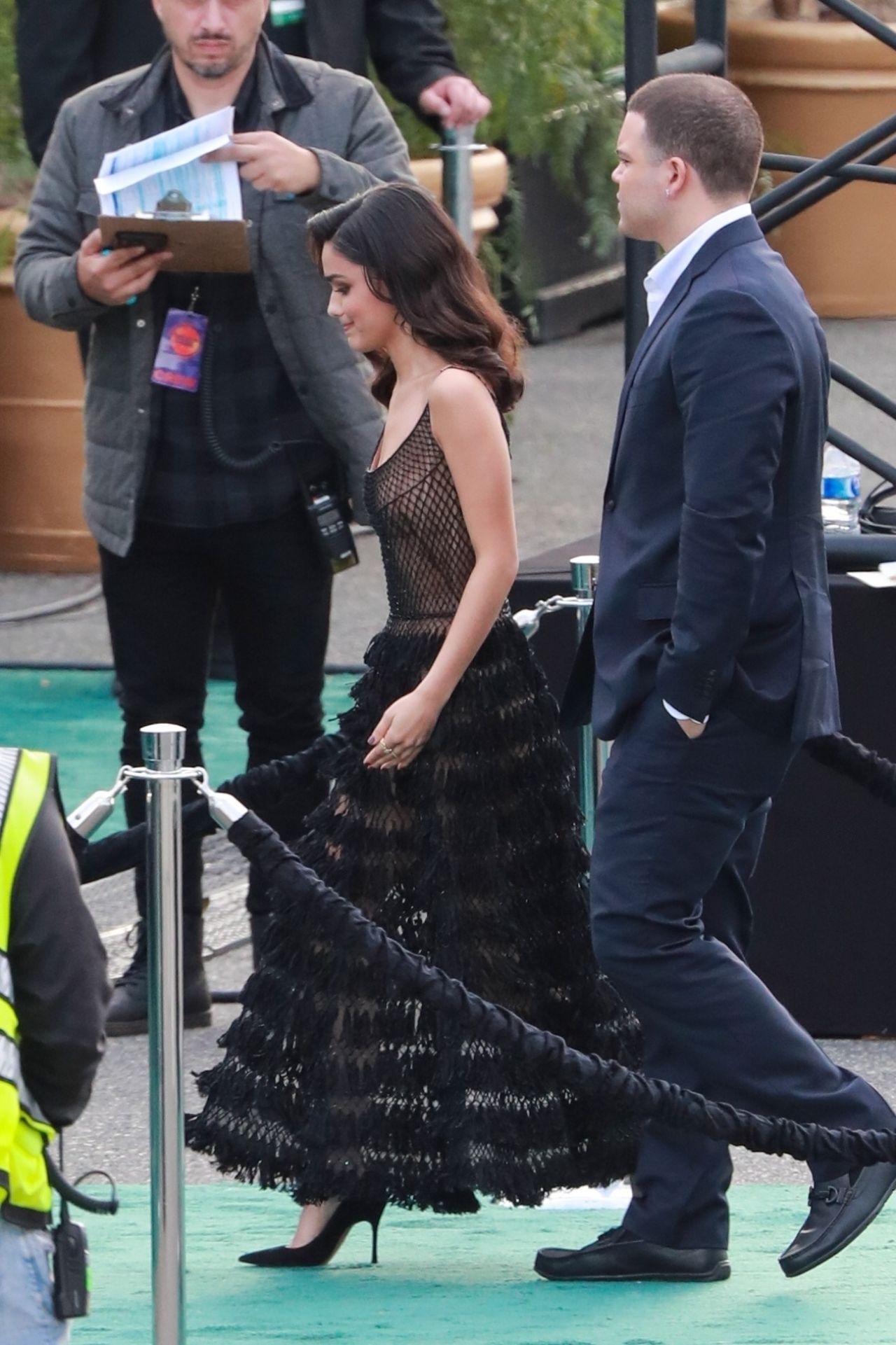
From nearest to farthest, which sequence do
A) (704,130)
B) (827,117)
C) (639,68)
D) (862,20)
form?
(704,130)
(639,68)
(862,20)
(827,117)

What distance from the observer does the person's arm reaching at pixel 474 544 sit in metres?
3.74

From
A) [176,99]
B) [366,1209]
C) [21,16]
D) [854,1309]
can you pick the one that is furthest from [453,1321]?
[21,16]

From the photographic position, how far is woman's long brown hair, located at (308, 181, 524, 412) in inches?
150

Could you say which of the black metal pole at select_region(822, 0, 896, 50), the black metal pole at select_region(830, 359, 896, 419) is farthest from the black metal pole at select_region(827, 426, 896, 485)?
the black metal pole at select_region(822, 0, 896, 50)

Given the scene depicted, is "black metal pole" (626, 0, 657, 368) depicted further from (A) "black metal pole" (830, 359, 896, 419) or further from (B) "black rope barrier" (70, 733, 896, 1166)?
(B) "black rope barrier" (70, 733, 896, 1166)

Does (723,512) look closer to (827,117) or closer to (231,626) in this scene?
(231,626)

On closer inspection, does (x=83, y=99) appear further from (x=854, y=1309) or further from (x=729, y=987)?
(x=854, y=1309)

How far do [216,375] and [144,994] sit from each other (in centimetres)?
123

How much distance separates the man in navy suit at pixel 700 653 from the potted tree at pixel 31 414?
5265mm

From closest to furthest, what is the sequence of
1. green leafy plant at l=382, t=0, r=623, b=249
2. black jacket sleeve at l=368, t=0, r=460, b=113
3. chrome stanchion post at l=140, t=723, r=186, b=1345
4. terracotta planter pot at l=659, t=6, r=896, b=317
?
chrome stanchion post at l=140, t=723, r=186, b=1345, black jacket sleeve at l=368, t=0, r=460, b=113, green leafy plant at l=382, t=0, r=623, b=249, terracotta planter pot at l=659, t=6, r=896, b=317

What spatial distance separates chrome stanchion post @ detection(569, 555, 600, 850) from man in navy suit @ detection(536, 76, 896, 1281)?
2.27ft

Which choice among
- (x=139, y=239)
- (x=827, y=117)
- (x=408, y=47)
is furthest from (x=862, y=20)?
(x=827, y=117)

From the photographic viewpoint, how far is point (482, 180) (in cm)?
841

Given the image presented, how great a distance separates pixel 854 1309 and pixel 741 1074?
1.28ft
